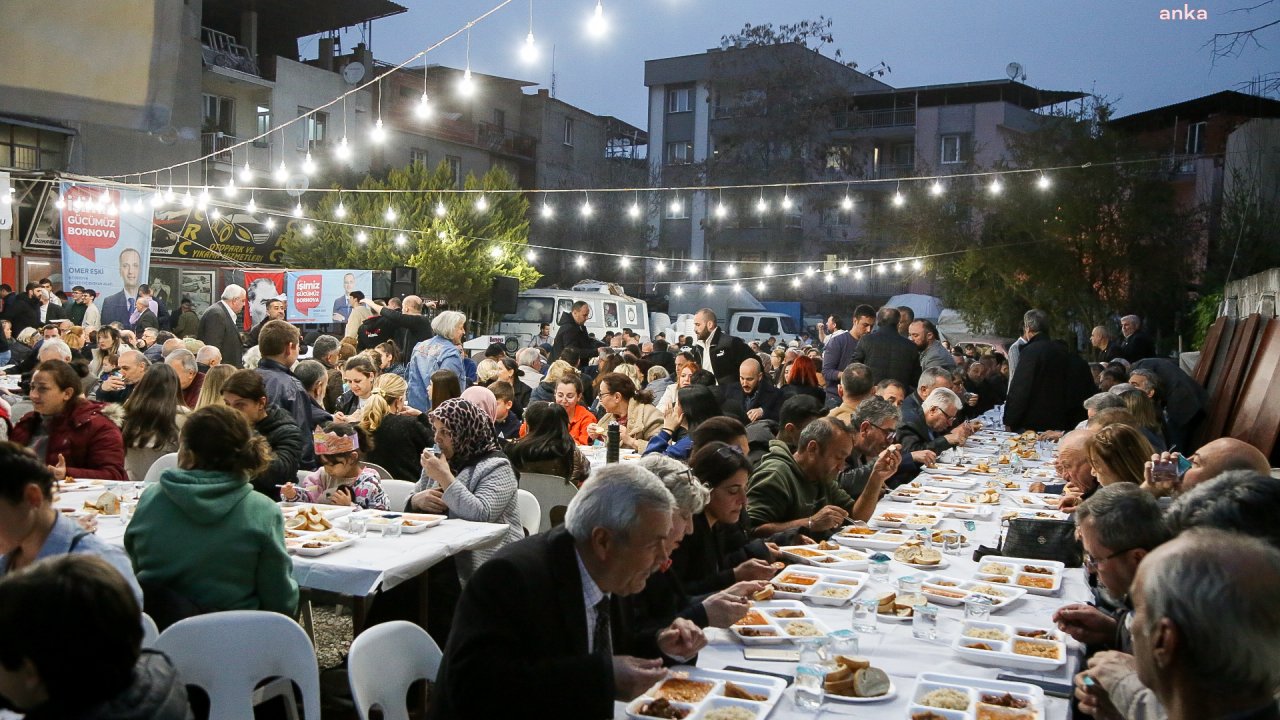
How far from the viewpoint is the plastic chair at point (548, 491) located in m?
5.99

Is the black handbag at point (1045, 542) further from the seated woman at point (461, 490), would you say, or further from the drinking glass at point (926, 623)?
the seated woman at point (461, 490)

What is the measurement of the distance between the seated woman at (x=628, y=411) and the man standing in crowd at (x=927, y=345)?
350 cm

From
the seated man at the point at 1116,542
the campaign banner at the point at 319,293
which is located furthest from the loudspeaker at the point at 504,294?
the seated man at the point at 1116,542

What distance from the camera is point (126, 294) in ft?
51.6

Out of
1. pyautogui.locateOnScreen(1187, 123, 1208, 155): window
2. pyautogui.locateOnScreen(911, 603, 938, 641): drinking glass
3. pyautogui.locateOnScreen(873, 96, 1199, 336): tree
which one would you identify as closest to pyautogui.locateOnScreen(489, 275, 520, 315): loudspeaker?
pyautogui.locateOnScreen(873, 96, 1199, 336): tree

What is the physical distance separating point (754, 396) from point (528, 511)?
3.91 metres

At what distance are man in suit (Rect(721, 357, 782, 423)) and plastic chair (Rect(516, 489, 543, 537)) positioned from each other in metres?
3.41

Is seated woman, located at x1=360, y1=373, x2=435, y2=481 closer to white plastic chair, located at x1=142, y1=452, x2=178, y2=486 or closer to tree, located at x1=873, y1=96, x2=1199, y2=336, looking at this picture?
white plastic chair, located at x1=142, y1=452, x2=178, y2=486

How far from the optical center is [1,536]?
2.94 meters

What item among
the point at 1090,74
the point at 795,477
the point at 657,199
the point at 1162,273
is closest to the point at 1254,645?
A: the point at 795,477

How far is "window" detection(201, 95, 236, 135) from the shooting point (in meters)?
25.8

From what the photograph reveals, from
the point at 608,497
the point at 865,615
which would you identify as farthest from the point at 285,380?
the point at 608,497

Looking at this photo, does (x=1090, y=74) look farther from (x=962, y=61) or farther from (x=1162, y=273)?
(x=1162, y=273)

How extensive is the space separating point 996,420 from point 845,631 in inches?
390
